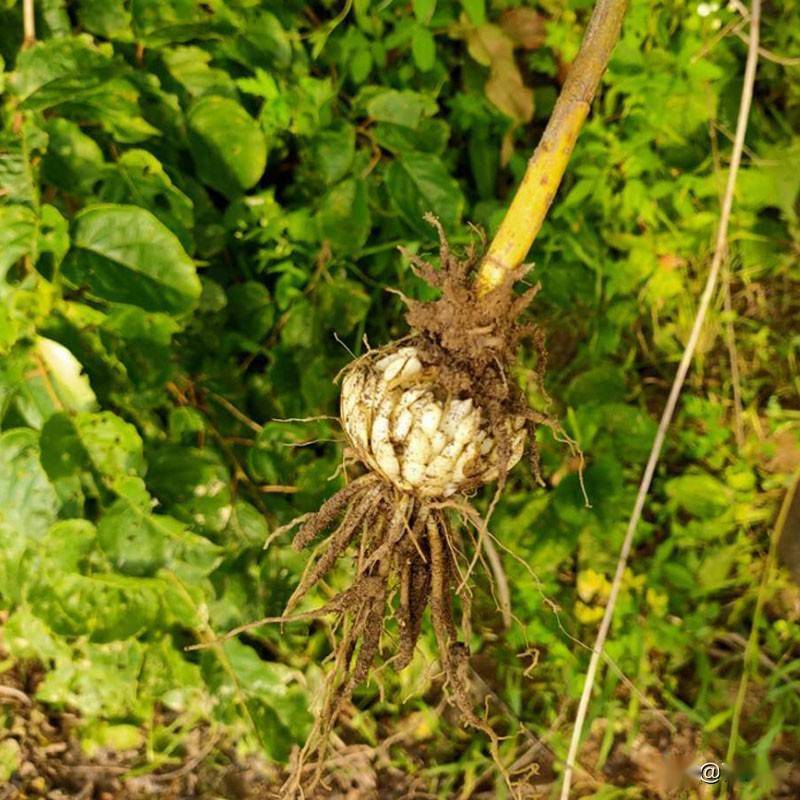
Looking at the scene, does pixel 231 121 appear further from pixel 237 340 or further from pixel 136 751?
pixel 136 751

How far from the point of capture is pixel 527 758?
1.45 meters

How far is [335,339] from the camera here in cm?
140

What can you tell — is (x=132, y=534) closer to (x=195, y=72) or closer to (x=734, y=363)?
(x=195, y=72)

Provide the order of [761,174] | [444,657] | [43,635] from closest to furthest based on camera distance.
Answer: [444,657]
[43,635]
[761,174]

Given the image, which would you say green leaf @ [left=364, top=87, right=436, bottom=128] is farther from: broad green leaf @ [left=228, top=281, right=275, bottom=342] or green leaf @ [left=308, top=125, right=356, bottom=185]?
broad green leaf @ [left=228, top=281, right=275, bottom=342]

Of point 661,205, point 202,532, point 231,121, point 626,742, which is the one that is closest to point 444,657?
point 202,532

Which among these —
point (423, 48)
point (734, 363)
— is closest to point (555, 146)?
point (423, 48)

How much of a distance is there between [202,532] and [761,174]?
1.26 meters

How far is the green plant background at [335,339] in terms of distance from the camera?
3.47 ft

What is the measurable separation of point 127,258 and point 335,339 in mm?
478

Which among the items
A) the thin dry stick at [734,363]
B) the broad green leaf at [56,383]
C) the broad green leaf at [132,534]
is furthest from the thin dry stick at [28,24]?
the thin dry stick at [734,363]

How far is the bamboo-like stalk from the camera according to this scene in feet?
2.89

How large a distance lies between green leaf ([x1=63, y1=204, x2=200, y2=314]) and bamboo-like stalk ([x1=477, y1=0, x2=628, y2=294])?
0.37 metres

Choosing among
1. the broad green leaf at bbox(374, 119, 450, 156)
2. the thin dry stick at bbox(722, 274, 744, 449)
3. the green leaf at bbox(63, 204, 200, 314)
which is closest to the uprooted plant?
the green leaf at bbox(63, 204, 200, 314)
